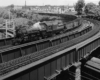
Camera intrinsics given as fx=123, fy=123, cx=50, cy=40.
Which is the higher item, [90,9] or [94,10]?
[90,9]

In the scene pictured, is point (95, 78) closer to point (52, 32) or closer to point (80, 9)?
point (52, 32)

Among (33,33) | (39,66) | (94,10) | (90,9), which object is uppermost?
(90,9)

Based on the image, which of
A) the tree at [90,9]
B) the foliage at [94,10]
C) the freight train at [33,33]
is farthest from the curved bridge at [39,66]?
the tree at [90,9]

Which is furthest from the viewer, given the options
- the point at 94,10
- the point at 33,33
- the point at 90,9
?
the point at 90,9

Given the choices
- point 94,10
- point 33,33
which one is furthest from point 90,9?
point 33,33

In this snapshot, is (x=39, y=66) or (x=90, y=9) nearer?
(x=39, y=66)

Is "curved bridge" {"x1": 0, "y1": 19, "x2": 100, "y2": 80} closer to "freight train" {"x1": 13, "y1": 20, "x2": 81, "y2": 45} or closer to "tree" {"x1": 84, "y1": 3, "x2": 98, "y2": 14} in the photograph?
"freight train" {"x1": 13, "y1": 20, "x2": 81, "y2": 45}

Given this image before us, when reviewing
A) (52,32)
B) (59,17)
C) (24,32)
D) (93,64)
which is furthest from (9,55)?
(59,17)

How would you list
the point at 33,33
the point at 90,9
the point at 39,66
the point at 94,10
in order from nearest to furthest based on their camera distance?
1. the point at 39,66
2. the point at 33,33
3. the point at 94,10
4. the point at 90,9

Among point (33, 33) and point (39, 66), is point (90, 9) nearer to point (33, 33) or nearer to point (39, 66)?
point (33, 33)

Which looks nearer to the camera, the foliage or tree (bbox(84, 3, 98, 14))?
the foliage

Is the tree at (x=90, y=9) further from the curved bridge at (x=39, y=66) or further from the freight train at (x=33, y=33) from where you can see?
the curved bridge at (x=39, y=66)

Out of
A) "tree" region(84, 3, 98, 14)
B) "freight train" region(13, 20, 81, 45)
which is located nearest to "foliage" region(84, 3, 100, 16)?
"tree" region(84, 3, 98, 14)

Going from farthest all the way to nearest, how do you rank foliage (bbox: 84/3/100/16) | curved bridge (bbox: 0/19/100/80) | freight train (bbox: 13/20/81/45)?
foliage (bbox: 84/3/100/16)
freight train (bbox: 13/20/81/45)
curved bridge (bbox: 0/19/100/80)
